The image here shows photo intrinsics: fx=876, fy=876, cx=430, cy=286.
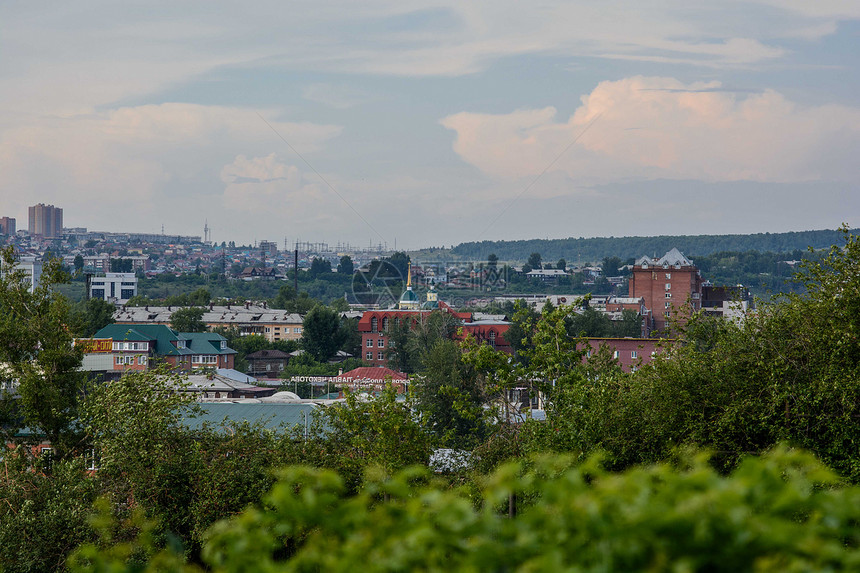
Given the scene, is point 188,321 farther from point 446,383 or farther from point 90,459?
point 90,459

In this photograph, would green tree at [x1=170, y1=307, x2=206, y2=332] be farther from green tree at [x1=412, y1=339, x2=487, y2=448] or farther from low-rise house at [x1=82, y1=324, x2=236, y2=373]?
green tree at [x1=412, y1=339, x2=487, y2=448]

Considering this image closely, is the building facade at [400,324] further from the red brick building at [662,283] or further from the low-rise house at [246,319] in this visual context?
the red brick building at [662,283]

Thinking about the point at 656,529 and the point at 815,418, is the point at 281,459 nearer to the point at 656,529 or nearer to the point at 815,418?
the point at 815,418

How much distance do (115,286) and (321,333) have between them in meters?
86.6

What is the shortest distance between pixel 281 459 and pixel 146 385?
397 cm

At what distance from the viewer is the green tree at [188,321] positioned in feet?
302

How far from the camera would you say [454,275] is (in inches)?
7382

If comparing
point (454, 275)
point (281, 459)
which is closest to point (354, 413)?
point (281, 459)

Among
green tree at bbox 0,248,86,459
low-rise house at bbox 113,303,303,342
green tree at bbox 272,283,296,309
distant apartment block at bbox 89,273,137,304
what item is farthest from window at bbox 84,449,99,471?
distant apartment block at bbox 89,273,137,304

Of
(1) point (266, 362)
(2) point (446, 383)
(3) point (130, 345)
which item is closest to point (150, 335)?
(3) point (130, 345)

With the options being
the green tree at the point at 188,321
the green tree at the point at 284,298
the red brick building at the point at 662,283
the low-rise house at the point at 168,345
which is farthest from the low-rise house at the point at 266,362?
the red brick building at the point at 662,283

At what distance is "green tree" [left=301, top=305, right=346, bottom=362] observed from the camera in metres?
86.9

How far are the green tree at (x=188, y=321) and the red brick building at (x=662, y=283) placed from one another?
5302 centimetres

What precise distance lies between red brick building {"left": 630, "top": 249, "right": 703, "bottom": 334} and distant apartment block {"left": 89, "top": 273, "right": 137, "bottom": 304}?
297 feet
